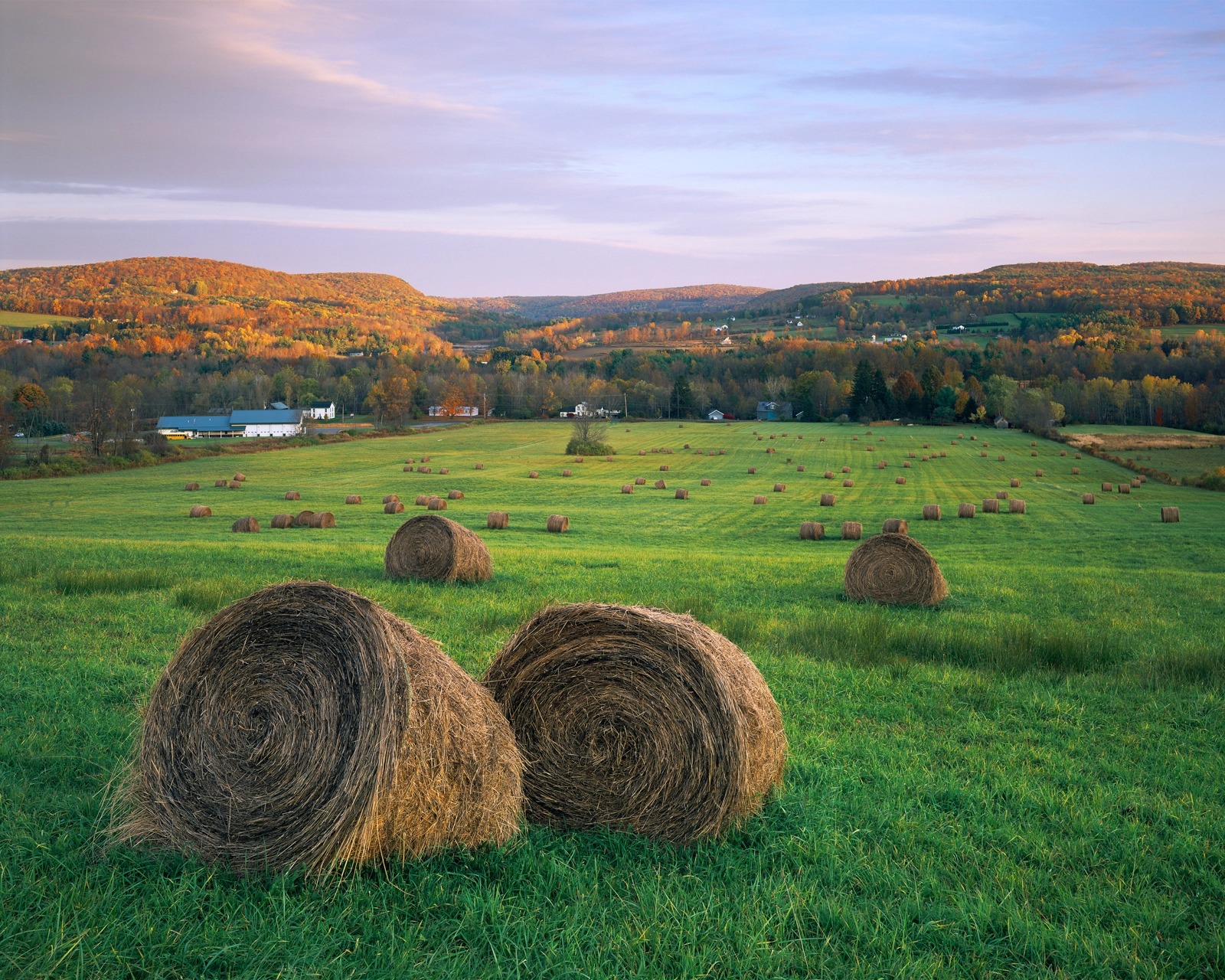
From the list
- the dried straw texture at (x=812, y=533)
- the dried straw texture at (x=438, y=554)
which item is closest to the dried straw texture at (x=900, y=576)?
the dried straw texture at (x=438, y=554)

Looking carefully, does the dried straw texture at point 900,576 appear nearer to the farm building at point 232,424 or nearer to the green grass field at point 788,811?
the green grass field at point 788,811

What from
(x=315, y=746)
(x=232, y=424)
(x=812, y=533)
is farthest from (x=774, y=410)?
(x=315, y=746)

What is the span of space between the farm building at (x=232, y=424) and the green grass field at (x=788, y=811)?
10452 centimetres

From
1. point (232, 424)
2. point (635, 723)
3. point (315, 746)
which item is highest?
point (315, 746)

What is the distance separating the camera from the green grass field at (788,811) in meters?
4.79

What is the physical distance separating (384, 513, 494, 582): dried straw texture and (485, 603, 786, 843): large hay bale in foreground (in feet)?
38.8

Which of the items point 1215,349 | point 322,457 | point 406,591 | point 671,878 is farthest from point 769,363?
point 671,878

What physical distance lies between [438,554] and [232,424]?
11474 centimetres

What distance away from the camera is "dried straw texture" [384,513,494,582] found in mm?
18641

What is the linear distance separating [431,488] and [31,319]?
512 ft

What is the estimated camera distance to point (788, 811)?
661cm

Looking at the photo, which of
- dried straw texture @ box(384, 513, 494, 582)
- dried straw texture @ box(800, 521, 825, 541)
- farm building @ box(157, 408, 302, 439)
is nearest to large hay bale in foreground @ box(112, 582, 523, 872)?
dried straw texture @ box(384, 513, 494, 582)

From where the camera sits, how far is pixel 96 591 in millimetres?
15516

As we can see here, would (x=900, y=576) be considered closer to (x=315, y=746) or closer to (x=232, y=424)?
(x=315, y=746)
